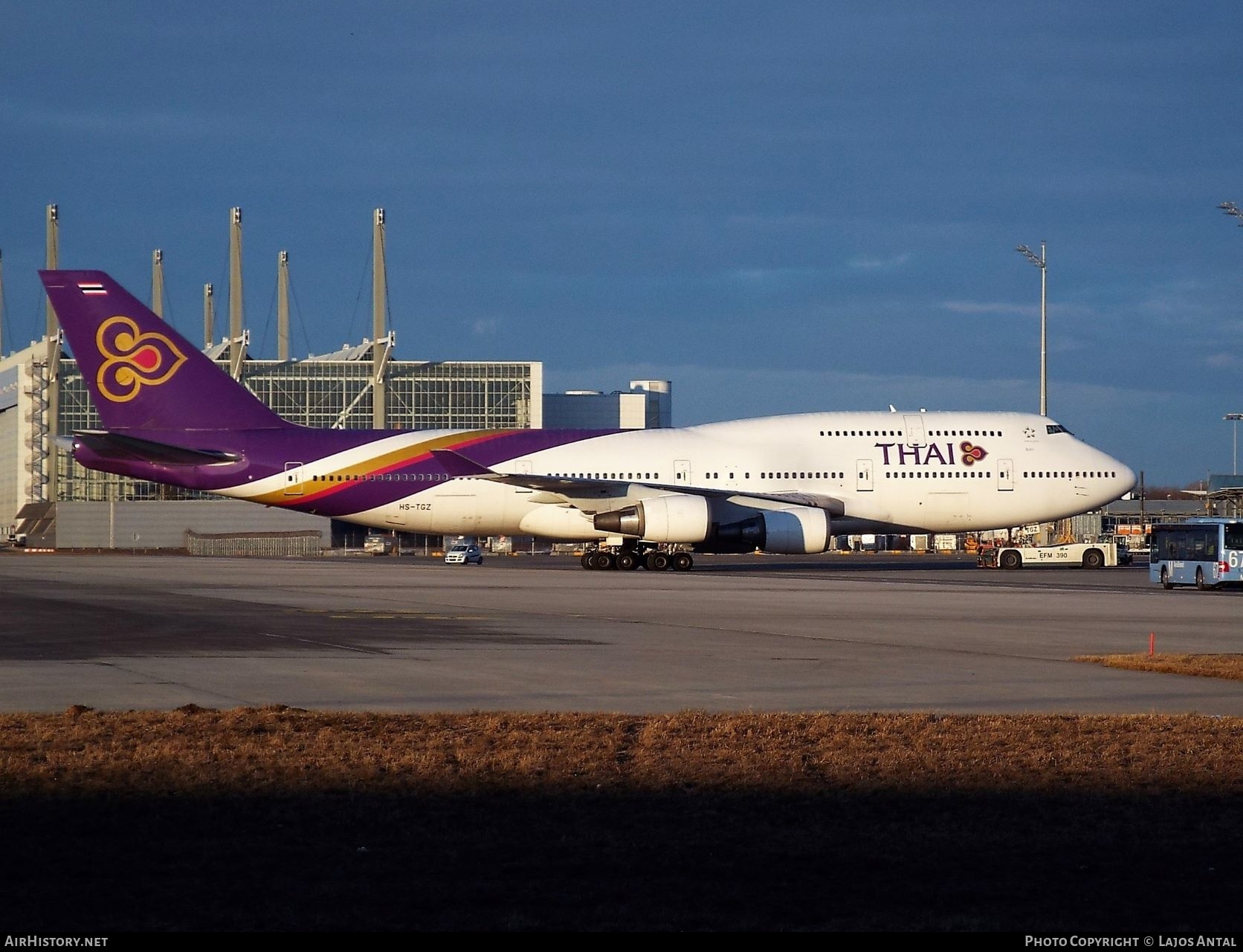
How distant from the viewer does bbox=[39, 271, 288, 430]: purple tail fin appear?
42719 millimetres

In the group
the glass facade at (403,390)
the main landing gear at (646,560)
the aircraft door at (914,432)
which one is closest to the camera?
the aircraft door at (914,432)

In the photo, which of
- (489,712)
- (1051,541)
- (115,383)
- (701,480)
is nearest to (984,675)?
(489,712)

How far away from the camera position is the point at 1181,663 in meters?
16.0

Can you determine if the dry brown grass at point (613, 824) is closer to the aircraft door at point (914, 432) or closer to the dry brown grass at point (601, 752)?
the dry brown grass at point (601, 752)

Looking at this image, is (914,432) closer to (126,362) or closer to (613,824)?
(126,362)

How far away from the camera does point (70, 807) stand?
782cm

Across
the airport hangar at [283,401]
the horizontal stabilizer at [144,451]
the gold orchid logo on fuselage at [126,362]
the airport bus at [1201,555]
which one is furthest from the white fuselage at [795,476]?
the airport hangar at [283,401]

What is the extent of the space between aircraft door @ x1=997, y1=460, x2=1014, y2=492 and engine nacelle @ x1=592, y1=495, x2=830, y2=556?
684 cm

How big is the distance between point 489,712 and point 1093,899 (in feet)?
21.0

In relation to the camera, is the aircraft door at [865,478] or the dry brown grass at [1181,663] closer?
the dry brown grass at [1181,663]

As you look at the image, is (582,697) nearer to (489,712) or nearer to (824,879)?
(489,712)

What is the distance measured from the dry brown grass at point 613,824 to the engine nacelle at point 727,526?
96.8 ft

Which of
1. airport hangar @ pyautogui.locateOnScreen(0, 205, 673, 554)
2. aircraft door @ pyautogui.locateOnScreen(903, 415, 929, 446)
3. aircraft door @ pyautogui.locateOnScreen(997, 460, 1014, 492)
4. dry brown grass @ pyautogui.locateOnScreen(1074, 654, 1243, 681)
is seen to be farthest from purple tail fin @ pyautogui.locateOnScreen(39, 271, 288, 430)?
airport hangar @ pyautogui.locateOnScreen(0, 205, 673, 554)

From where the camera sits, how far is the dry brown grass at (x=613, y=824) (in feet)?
19.6
